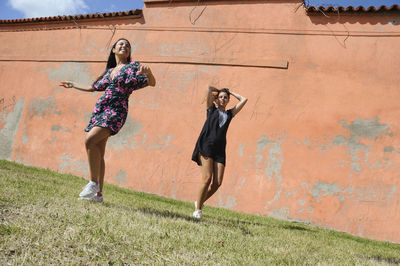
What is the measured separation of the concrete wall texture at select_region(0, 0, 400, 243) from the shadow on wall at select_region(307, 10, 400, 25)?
2 cm

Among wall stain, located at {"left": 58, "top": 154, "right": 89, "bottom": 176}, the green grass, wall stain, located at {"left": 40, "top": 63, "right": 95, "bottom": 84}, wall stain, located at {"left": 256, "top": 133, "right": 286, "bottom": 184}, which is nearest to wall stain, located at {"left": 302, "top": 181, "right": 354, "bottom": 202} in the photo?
wall stain, located at {"left": 256, "top": 133, "right": 286, "bottom": 184}

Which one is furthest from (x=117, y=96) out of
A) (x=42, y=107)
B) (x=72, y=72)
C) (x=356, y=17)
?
(x=42, y=107)

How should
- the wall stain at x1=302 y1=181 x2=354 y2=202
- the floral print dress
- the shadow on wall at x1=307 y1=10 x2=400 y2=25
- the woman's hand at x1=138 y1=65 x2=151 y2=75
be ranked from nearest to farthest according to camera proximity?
the woman's hand at x1=138 y1=65 x2=151 y2=75, the floral print dress, the wall stain at x1=302 y1=181 x2=354 y2=202, the shadow on wall at x1=307 y1=10 x2=400 y2=25

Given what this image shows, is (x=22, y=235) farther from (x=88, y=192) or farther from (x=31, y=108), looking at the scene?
(x=31, y=108)

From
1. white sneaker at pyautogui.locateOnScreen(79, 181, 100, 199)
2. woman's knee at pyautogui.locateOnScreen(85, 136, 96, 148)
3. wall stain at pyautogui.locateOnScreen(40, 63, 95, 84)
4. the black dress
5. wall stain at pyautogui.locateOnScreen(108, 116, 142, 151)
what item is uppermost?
wall stain at pyautogui.locateOnScreen(40, 63, 95, 84)

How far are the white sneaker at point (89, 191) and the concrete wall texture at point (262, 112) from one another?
4511 mm

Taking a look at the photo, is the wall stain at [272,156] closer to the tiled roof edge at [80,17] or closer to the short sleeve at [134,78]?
the short sleeve at [134,78]

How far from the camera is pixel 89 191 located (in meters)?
3.91

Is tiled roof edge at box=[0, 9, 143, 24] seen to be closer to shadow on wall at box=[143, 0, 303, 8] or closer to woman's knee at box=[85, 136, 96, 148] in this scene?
shadow on wall at box=[143, 0, 303, 8]

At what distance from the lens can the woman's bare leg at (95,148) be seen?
3916 millimetres

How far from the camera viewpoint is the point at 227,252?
8.36 ft

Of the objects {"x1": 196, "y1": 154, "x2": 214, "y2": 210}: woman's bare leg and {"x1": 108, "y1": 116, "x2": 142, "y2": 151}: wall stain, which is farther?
{"x1": 108, "y1": 116, "x2": 142, "y2": 151}: wall stain

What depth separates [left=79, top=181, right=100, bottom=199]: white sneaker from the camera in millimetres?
3896

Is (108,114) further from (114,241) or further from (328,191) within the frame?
(328,191)
